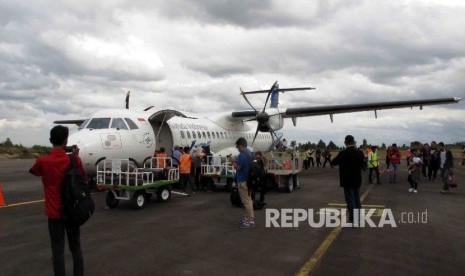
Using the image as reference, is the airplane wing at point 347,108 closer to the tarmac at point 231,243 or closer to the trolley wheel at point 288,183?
the trolley wheel at point 288,183

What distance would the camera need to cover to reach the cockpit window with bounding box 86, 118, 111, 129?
13602mm

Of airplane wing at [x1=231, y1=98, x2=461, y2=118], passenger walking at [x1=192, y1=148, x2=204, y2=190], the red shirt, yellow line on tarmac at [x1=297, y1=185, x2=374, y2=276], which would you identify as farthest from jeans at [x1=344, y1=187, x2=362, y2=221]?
airplane wing at [x1=231, y1=98, x2=461, y2=118]

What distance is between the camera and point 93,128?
13477 millimetres

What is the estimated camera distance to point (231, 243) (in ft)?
23.1

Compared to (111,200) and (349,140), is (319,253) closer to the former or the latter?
(349,140)

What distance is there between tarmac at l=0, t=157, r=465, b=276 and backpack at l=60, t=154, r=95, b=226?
122cm

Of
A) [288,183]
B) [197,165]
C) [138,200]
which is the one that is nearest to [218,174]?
[197,165]

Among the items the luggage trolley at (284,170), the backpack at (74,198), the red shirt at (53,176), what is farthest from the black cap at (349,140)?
the red shirt at (53,176)

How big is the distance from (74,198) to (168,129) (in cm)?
1266

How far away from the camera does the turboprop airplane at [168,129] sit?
504 inches

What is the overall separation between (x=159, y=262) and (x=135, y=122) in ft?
31.0

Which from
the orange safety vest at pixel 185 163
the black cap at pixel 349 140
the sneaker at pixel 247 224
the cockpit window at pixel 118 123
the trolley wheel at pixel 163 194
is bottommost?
the sneaker at pixel 247 224

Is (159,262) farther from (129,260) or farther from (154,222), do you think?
(154,222)

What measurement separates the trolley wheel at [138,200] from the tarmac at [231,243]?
241 mm
